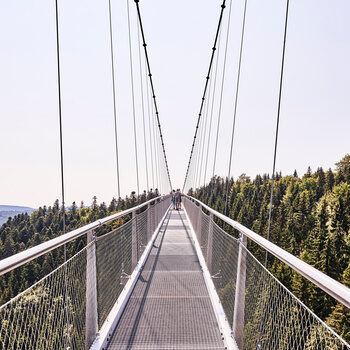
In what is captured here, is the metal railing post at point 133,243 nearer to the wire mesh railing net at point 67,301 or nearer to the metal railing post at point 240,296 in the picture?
the wire mesh railing net at point 67,301

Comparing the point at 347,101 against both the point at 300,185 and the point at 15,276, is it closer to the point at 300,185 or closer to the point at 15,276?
the point at 300,185

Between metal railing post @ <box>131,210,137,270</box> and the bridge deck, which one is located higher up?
metal railing post @ <box>131,210,137,270</box>

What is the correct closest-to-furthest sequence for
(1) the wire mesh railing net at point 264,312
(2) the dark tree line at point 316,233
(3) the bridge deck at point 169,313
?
1. (1) the wire mesh railing net at point 264,312
2. (3) the bridge deck at point 169,313
3. (2) the dark tree line at point 316,233

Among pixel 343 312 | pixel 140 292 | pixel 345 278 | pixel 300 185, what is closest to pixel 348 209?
pixel 345 278

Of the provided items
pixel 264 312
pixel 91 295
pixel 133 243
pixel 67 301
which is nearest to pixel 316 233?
pixel 133 243

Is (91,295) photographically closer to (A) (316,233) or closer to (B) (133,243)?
(B) (133,243)

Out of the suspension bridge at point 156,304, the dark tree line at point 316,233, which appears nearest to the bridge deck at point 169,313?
the suspension bridge at point 156,304

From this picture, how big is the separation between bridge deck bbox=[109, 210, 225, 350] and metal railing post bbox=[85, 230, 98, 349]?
19cm

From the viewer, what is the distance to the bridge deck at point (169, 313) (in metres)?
2.46

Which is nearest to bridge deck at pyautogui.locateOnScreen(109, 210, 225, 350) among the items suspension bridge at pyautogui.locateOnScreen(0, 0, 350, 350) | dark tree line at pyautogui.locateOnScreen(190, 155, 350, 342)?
suspension bridge at pyautogui.locateOnScreen(0, 0, 350, 350)

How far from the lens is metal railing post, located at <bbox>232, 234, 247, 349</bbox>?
2350 millimetres

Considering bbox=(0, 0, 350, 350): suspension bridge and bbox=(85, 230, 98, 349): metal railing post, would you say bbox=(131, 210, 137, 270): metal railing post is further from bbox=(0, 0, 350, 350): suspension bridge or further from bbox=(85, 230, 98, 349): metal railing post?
bbox=(85, 230, 98, 349): metal railing post

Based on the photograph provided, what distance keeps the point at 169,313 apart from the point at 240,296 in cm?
85

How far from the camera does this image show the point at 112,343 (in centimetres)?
241
